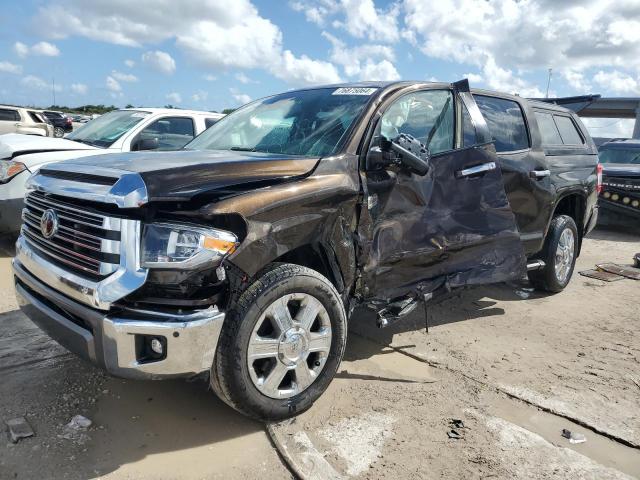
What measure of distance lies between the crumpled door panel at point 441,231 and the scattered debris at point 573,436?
49.6 inches

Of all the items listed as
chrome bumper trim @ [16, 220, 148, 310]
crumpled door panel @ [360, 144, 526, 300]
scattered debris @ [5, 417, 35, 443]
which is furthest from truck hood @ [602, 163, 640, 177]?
scattered debris @ [5, 417, 35, 443]

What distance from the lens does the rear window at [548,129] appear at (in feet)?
18.0

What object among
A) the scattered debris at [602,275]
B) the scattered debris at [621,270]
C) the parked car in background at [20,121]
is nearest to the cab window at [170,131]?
the scattered debris at [602,275]

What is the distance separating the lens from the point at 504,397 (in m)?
3.39

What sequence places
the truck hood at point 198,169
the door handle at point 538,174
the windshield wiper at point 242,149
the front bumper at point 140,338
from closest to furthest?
the front bumper at point 140,338
the truck hood at point 198,169
the windshield wiper at point 242,149
the door handle at point 538,174

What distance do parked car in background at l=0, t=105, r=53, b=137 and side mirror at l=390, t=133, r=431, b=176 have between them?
1597cm

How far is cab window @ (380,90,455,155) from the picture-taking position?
12.1ft

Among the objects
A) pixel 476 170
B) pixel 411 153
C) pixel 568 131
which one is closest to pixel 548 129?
pixel 568 131

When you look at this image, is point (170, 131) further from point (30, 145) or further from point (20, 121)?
point (20, 121)

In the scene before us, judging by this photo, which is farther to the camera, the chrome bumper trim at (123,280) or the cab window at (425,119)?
the cab window at (425,119)

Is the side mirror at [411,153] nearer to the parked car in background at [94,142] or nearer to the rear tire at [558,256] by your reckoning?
the parked car in background at [94,142]

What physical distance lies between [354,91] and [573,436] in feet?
8.53

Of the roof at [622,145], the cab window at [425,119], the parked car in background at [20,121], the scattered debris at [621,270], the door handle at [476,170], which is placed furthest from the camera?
the parked car in background at [20,121]

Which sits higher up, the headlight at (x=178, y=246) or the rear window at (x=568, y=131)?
the rear window at (x=568, y=131)
